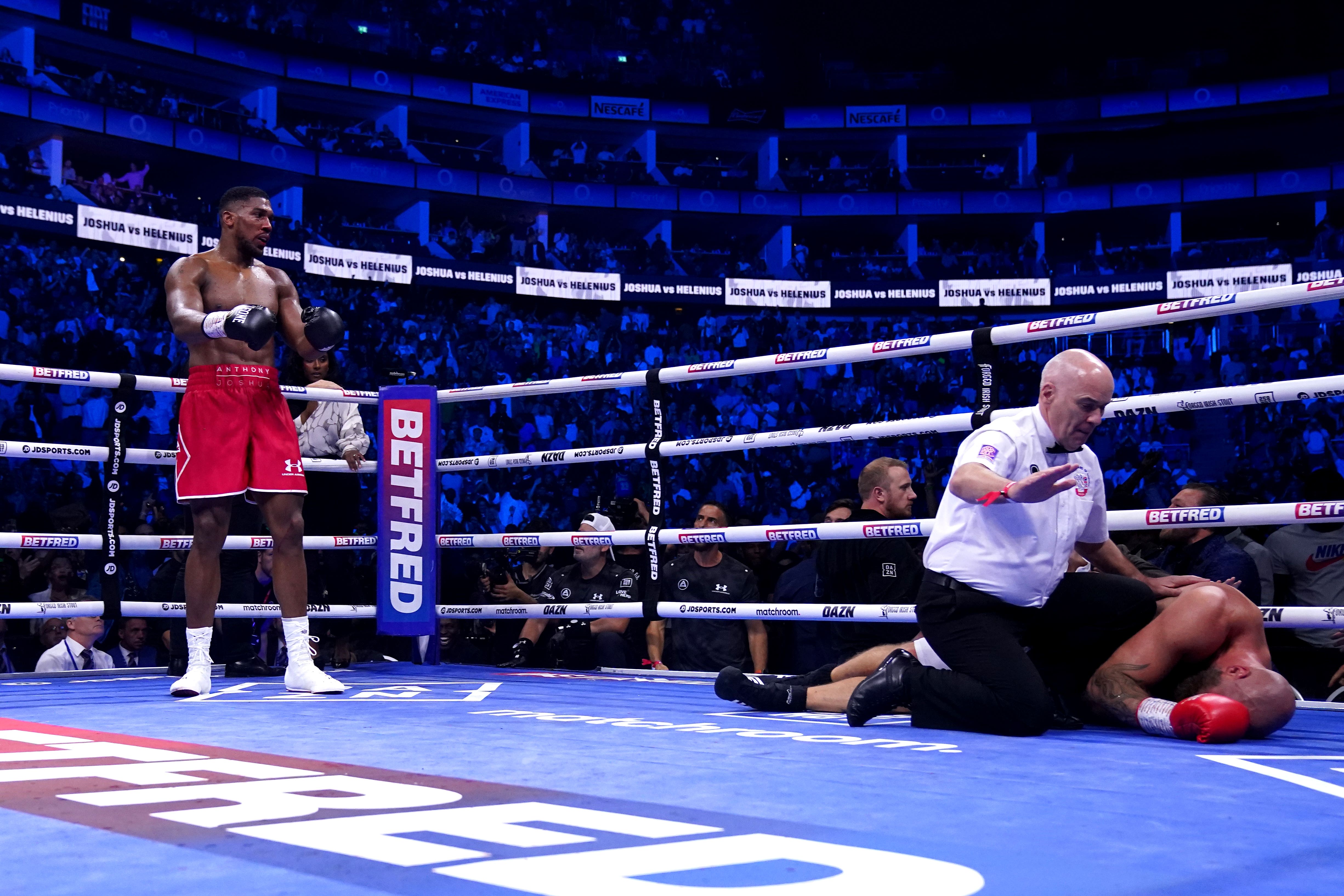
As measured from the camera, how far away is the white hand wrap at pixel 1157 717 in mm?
2381

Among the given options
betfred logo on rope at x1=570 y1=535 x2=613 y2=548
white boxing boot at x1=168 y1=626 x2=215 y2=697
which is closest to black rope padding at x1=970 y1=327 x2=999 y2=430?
betfred logo on rope at x1=570 y1=535 x2=613 y2=548

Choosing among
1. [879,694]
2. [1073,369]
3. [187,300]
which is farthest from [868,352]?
[187,300]

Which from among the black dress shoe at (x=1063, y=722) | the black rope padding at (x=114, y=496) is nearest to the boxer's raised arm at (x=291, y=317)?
the black rope padding at (x=114, y=496)

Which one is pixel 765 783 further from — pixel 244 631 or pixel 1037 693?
pixel 244 631

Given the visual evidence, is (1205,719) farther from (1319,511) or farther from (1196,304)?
(1196,304)

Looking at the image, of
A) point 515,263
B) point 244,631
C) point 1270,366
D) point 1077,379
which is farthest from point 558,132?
point 1077,379

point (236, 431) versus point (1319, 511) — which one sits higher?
point (236, 431)

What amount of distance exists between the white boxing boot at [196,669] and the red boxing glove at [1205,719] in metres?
2.45

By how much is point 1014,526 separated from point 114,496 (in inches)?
118

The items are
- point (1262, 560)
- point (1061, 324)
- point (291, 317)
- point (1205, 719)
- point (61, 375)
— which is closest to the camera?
point (1205, 719)

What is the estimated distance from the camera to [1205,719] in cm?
227

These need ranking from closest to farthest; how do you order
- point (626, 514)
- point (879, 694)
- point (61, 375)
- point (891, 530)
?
point (879, 694)
point (891, 530)
point (61, 375)
point (626, 514)

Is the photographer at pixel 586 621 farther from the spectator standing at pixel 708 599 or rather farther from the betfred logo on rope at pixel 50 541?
the betfred logo on rope at pixel 50 541

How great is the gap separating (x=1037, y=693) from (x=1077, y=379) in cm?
67
